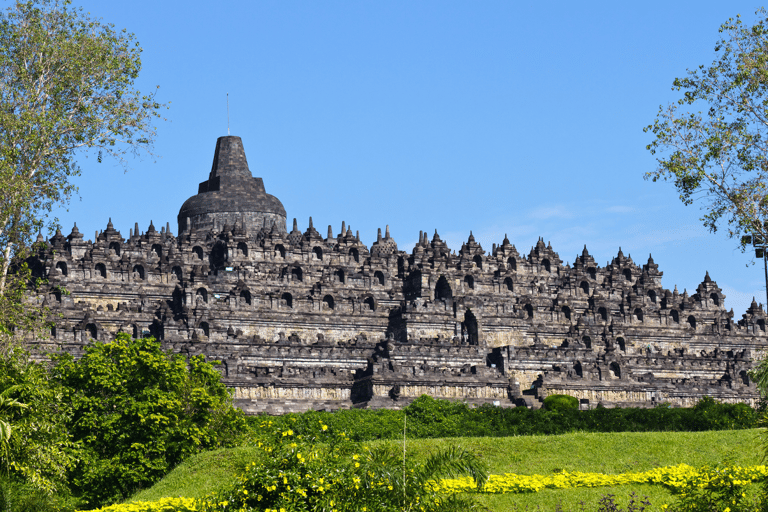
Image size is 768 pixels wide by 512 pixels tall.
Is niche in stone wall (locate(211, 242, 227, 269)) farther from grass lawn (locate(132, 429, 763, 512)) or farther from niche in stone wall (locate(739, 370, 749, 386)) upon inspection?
grass lawn (locate(132, 429, 763, 512))

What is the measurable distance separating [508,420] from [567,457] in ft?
53.5

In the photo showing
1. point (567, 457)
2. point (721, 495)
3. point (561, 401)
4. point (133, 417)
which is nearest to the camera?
point (721, 495)

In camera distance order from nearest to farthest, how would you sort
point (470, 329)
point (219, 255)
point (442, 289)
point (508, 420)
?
point (508, 420)
point (470, 329)
point (219, 255)
point (442, 289)

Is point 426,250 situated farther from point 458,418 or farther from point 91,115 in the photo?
point 91,115

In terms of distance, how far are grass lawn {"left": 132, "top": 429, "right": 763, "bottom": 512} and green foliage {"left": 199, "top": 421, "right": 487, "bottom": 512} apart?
1098 centimetres

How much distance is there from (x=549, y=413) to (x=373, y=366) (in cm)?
1690

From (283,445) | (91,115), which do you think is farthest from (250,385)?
(283,445)

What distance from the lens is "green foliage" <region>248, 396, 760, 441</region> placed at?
63750mm

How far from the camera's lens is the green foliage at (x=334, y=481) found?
104 feet

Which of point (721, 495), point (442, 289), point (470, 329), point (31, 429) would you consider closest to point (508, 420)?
point (470, 329)

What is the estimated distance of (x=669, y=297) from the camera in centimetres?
11044

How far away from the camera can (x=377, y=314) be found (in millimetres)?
97500

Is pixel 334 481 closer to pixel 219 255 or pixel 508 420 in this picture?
pixel 508 420

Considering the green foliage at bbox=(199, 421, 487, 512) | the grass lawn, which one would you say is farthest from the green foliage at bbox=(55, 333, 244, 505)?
the green foliage at bbox=(199, 421, 487, 512)
